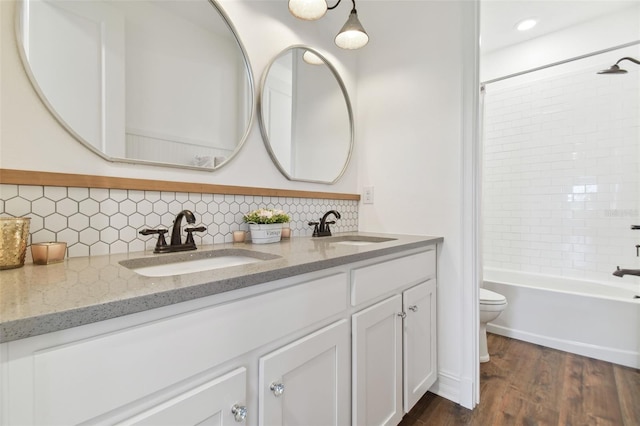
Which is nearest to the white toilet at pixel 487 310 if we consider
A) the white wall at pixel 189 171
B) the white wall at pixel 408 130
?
the white wall at pixel 408 130

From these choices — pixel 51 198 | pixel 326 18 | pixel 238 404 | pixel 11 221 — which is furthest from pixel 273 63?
pixel 238 404

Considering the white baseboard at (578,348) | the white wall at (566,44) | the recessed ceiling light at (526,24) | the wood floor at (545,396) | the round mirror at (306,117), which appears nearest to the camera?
the wood floor at (545,396)

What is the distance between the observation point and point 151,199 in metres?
1.09

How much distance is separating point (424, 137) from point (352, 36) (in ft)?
2.32

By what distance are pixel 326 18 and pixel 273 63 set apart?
0.60 meters

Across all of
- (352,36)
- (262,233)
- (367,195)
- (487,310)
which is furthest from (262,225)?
(487,310)

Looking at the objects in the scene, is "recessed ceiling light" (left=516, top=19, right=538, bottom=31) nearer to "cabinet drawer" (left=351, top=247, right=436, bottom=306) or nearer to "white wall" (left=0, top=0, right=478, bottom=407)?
"white wall" (left=0, top=0, right=478, bottom=407)

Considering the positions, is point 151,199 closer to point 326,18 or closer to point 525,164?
point 326,18

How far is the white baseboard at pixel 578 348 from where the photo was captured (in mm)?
1910

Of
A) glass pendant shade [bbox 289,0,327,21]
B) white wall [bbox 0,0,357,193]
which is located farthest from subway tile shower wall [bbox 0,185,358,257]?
glass pendant shade [bbox 289,0,327,21]

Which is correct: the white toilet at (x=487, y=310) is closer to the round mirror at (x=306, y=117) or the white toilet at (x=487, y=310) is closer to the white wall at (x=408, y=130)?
the white wall at (x=408, y=130)

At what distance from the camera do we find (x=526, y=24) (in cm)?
248

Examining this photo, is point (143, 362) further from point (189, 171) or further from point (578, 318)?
point (578, 318)

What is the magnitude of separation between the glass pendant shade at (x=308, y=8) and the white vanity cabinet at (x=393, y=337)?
1196 mm
